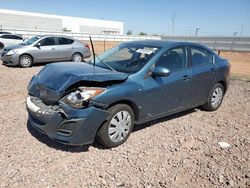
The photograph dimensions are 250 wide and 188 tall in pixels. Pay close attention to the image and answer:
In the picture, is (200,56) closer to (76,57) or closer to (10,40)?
(76,57)

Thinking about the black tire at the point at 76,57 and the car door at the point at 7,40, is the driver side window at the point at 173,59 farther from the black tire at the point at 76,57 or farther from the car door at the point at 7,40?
the car door at the point at 7,40

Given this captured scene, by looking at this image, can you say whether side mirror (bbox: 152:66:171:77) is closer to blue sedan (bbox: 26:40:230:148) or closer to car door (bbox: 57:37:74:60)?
blue sedan (bbox: 26:40:230:148)

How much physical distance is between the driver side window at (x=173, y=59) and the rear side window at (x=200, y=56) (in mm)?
335

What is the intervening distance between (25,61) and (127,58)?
8.21 meters

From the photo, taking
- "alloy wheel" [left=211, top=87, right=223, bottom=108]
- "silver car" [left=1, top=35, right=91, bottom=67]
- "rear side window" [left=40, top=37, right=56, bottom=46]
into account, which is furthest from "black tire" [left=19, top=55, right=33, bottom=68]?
"alloy wheel" [left=211, top=87, right=223, bottom=108]

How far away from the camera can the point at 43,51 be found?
39.3 ft

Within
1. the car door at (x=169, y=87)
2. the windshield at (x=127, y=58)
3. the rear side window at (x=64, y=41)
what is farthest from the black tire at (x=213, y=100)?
the rear side window at (x=64, y=41)

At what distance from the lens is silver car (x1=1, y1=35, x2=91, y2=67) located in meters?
11.4

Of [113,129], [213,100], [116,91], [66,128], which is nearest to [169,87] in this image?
[116,91]

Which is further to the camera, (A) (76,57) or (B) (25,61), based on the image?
(A) (76,57)

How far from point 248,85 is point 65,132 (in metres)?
7.73

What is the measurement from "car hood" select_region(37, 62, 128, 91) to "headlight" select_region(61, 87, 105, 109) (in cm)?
→ 13

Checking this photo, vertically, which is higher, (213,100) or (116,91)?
(116,91)

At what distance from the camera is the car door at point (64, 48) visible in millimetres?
12560
